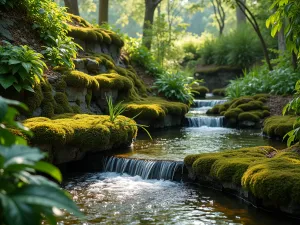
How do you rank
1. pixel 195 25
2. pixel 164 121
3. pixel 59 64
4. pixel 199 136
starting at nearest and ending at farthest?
pixel 59 64, pixel 199 136, pixel 164 121, pixel 195 25

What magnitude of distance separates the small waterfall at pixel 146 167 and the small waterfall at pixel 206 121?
5.52 m

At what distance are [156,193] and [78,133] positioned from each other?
197cm

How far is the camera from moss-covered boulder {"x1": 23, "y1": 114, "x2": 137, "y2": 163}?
21.4 ft

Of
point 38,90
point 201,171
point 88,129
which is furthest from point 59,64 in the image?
point 201,171

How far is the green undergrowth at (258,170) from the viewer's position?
4895 millimetres

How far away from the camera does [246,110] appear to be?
1283 cm

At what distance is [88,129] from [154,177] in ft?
4.98

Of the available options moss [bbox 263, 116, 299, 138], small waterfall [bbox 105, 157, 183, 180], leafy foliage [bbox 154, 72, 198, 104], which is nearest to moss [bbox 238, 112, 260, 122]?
moss [bbox 263, 116, 299, 138]

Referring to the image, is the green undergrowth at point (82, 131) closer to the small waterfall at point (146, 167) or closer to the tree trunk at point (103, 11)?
the small waterfall at point (146, 167)

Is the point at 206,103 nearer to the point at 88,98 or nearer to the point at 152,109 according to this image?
the point at 152,109

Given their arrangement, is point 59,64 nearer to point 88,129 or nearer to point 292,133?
point 88,129

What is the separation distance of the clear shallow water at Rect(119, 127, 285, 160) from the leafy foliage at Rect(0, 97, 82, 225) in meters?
6.39

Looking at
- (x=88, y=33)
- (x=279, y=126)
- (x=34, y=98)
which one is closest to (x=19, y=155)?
(x=34, y=98)

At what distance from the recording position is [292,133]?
5.43 m
